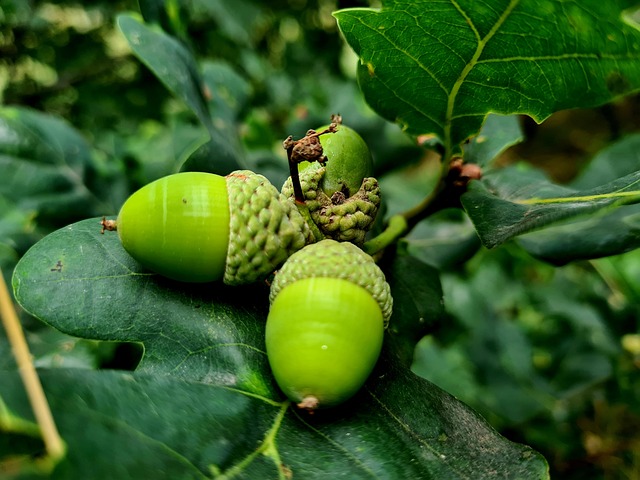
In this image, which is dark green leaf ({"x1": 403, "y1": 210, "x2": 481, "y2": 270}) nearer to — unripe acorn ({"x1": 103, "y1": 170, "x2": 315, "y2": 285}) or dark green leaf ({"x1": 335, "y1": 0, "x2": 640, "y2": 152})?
dark green leaf ({"x1": 335, "y1": 0, "x2": 640, "y2": 152})

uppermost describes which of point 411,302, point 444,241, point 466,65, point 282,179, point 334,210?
point 466,65

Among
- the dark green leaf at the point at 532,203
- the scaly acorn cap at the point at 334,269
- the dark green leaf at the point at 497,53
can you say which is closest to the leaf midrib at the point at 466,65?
the dark green leaf at the point at 497,53

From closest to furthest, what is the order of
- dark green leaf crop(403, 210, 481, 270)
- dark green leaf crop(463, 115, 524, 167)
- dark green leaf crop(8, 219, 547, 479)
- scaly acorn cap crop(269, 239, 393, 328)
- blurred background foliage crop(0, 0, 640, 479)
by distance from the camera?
dark green leaf crop(8, 219, 547, 479) < scaly acorn cap crop(269, 239, 393, 328) < dark green leaf crop(463, 115, 524, 167) < dark green leaf crop(403, 210, 481, 270) < blurred background foliage crop(0, 0, 640, 479)

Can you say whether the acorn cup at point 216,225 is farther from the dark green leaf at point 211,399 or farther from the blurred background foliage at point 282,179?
the blurred background foliage at point 282,179

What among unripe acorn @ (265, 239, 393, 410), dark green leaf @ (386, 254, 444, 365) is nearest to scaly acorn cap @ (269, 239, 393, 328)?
unripe acorn @ (265, 239, 393, 410)

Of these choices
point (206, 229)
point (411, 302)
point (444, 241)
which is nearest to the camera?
point (206, 229)

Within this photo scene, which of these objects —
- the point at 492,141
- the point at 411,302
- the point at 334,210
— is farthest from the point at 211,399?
the point at 492,141

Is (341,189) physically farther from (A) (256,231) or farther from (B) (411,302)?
(B) (411,302)
